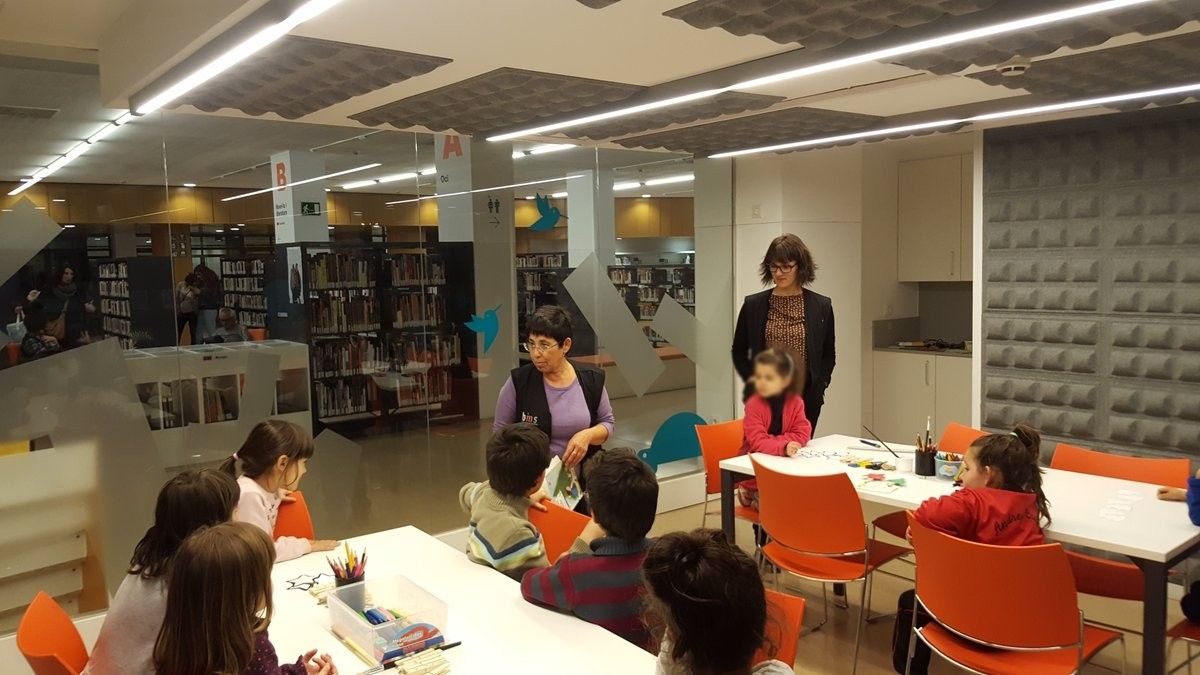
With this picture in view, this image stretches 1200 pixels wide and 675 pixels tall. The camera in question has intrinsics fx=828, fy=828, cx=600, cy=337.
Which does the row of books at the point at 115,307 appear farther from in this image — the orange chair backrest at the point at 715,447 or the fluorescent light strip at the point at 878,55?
the orange chair backrest at the point at 715,447

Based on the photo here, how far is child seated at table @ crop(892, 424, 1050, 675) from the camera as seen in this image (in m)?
2.65

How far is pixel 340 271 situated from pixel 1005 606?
340 centimetres

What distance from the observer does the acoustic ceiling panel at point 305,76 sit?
279 cm

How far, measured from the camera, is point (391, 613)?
2.16 metres

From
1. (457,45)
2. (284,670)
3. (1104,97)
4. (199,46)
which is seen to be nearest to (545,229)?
A: (457,45)

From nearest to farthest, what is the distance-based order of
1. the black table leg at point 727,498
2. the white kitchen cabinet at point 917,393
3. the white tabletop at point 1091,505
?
the white tabletop at point 1091,505, the black table leg at point 727,498, the white kitchen cabinet at point 917,393

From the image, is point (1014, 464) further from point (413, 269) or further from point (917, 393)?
point (917, 393)

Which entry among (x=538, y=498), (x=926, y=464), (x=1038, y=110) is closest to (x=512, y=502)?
(x=538, y=498)

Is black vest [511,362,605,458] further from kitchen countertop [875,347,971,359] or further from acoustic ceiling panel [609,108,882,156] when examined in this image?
kitchen countertop [875,347,971,359]

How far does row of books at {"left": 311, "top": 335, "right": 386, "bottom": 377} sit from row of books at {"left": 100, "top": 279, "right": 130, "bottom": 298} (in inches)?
36.1

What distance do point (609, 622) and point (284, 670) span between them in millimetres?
792

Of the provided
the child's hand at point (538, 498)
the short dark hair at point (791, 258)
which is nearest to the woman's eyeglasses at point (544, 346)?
the child's hand at point (538, 498)

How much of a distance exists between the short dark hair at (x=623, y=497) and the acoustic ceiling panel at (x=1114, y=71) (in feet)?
7.48

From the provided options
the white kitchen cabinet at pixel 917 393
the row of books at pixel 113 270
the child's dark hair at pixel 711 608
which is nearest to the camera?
the child's dark hair at pixel 711 608
